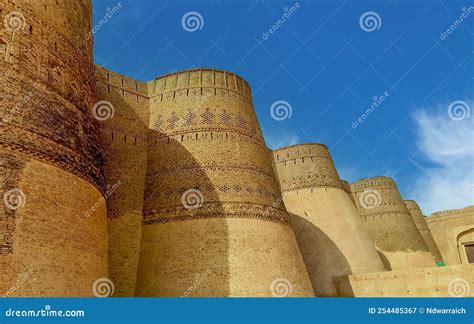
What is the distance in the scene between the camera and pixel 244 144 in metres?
12.1

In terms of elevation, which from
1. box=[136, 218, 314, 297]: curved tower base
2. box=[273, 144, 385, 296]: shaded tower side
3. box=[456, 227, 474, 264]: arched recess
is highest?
box=[273, 144, 385, 296]: shaded tower side

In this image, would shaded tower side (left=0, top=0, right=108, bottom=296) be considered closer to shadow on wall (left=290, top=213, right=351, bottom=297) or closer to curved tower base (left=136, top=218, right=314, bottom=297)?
curved tower base (left=136, top=218, right=314, bottom=297)

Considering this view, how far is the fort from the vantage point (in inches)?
243

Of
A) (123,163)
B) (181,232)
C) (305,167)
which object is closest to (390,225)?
(305,167)

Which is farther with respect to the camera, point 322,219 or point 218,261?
point 322,219

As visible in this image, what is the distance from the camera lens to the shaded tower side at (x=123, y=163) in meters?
10.1

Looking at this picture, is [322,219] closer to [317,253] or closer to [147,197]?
[317,253]

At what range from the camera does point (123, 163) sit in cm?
1149

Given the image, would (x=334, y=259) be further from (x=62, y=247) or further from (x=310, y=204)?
(x=62, y=247)

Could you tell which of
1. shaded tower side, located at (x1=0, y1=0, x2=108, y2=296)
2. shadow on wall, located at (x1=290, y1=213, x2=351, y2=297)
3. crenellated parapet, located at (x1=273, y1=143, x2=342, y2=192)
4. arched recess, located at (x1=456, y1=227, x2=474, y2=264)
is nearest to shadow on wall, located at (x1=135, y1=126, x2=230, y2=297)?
shaded tower side, located at (x1=0, y1=0, x2=108, y2=296)

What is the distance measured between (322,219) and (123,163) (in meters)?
9.57

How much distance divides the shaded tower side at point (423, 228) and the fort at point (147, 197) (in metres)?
10.4

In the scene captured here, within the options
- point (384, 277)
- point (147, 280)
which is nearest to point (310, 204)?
point (384, 277)

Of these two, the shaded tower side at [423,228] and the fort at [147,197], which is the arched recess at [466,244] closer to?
the fort at [147,197]
